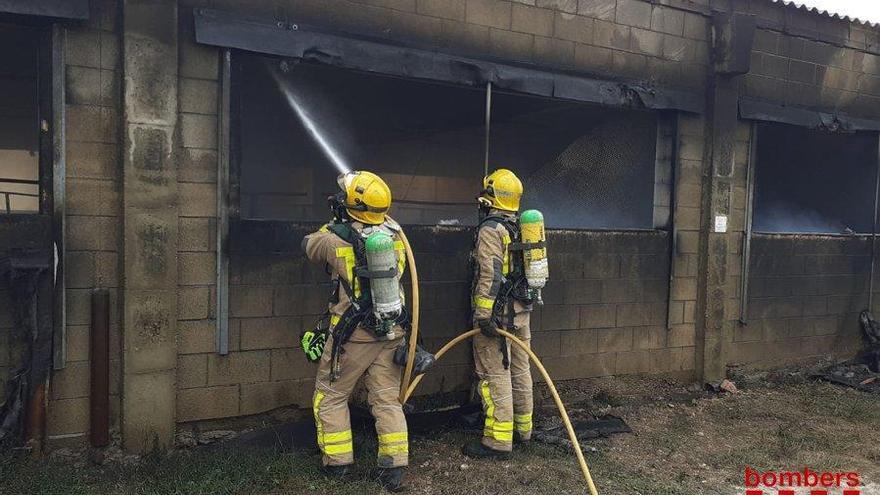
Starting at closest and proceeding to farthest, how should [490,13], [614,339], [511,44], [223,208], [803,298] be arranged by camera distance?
[223,208]
[490,13]
[511,44]
[614,339]
[803,298]

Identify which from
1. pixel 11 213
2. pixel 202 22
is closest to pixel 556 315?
pixel 202 22

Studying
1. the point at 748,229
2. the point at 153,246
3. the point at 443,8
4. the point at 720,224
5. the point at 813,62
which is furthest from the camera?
the point at 813,62

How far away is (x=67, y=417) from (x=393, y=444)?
6.81 feet

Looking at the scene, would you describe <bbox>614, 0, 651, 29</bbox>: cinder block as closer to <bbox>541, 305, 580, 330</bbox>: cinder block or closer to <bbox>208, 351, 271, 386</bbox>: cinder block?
<bbox>541, 305, 580, 330</bbox>: cinder block

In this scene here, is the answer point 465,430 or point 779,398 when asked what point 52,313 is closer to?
point 465,430

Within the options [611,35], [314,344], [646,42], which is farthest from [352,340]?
[646,42]

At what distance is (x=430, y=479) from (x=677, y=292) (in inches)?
135

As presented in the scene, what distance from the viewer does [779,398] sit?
6.16 meters

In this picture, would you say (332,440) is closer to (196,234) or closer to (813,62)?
(196,234)

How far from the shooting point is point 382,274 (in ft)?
12.1

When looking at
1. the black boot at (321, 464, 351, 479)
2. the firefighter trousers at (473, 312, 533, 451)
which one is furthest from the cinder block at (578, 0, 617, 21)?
the black boot at (321, 464, 351, 479)

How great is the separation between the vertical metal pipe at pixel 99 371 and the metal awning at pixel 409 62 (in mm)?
1845

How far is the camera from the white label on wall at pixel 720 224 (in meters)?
6.30

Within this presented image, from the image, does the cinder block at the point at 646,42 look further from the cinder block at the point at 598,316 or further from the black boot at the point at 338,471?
the black boot at the point at 338,471
